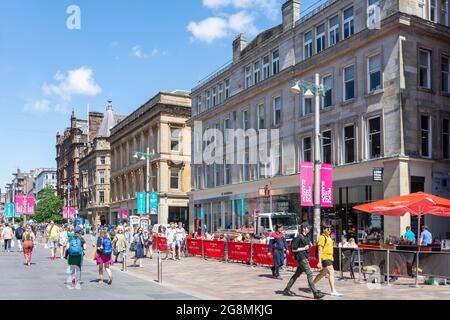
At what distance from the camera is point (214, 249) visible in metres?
27.0

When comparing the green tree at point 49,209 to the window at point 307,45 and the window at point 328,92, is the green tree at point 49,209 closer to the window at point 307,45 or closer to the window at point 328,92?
the window at point 307,45

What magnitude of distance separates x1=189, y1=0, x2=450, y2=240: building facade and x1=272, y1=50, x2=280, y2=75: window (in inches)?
2.9

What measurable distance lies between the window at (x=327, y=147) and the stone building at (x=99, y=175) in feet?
191

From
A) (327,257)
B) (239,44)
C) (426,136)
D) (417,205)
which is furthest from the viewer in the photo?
(239,44)

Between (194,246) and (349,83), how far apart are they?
13.1 metres

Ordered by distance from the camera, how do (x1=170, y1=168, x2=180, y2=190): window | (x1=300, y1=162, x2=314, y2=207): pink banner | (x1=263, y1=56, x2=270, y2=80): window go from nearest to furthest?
1. (x1=300, y1=162, x2=314, y2=207): pink banner
2. (x1=263, y1=56, x2=270, y2=80): window
3. (x1=170, y1=168, x2=180, y2=190): window

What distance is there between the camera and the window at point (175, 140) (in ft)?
210

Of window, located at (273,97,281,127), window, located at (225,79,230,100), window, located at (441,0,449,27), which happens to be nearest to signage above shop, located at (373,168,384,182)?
window, located at (441,0,449,27)

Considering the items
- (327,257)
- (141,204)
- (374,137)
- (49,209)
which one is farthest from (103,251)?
(49,209)

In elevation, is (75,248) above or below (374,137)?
below

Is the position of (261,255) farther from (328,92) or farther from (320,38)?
(320,38)

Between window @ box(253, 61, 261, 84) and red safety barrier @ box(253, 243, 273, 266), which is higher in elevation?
window @ box(253, 61, 261, 84)

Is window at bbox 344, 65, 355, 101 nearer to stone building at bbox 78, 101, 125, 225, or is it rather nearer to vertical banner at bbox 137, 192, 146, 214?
vertical banner at bbox 137, 192, 146, 214

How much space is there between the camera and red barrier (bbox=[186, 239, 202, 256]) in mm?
28688
